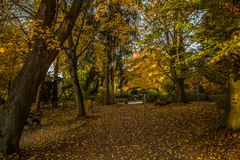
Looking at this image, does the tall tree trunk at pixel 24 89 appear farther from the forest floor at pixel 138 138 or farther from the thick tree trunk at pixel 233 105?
the thick tree trunk at pixel 233 105

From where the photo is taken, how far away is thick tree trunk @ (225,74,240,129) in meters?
11.2

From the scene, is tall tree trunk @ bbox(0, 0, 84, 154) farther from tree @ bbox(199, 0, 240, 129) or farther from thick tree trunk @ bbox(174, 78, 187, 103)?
thick tree trunk @ bbox(174, 78, 187, 103)

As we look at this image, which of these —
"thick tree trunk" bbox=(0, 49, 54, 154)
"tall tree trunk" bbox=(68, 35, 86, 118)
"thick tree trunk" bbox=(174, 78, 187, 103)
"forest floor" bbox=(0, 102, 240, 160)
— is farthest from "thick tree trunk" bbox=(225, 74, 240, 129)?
"thick tree trunk" bbox=(174, 78, 187, 103)

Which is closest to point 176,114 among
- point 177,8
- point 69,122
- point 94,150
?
point 69,122

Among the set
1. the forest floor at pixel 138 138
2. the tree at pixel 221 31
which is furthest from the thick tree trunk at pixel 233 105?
the tree at pixel 221 31

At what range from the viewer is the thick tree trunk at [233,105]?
11.2 m

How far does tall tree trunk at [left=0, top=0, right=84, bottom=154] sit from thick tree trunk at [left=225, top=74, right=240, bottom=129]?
5836 millimetres

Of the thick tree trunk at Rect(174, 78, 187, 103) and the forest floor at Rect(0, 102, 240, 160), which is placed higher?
the thick tree trunk at Rect(174, 78, 187, 103)

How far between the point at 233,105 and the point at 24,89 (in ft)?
22.3

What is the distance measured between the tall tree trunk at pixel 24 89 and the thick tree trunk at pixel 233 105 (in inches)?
230

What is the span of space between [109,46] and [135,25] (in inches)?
114

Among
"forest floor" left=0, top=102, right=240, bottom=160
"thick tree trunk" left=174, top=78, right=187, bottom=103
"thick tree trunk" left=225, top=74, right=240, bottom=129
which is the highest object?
"thick tree trunk" left=174, top=78, right=187, bottom=103

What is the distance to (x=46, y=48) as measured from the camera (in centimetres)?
1034

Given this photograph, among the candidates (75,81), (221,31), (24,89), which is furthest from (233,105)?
(75,81)
